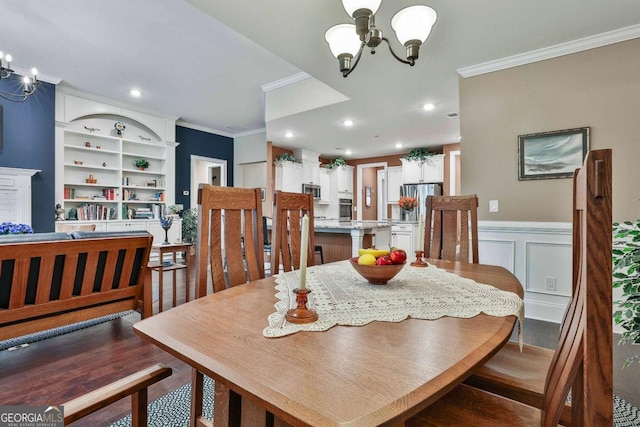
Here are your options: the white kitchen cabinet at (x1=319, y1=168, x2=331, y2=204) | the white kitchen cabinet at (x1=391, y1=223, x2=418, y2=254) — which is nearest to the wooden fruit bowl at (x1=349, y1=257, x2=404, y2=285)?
the white kitchen cabinet at (x1=391, y1=223, x2=418, y2=254)

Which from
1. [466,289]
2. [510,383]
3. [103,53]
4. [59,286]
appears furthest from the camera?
[103,53]

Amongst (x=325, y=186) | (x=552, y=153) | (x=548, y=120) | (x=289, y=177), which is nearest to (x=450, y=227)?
(x=552, y=153)

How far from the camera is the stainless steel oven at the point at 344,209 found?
806 centimetres

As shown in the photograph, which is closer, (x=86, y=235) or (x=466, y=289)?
(x=466, y=289)

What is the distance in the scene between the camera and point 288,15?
2.23m

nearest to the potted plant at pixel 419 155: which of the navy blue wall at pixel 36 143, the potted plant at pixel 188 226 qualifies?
the potted plant at pixel 188 226

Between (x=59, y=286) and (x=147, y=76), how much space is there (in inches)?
129

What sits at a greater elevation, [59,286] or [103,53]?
[103,53]

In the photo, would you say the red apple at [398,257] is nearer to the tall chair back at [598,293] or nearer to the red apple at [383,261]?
the red apple at [383,261]

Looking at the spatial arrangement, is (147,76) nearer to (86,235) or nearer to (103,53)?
(103,53)

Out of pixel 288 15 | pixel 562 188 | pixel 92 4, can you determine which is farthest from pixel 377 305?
pixel 92 4

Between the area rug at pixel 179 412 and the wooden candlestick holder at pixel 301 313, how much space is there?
1105mm

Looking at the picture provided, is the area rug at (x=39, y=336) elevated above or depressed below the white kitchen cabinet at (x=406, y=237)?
below

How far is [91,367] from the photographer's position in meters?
1.99
